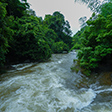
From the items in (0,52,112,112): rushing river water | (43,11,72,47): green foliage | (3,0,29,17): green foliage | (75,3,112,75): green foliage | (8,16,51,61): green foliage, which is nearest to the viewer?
(0,52,112,112): rushing river water

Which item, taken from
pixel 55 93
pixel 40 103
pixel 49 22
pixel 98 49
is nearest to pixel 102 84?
pixel 98 49

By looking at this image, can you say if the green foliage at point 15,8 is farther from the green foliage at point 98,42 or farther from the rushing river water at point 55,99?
the rushing river water at point 55,99

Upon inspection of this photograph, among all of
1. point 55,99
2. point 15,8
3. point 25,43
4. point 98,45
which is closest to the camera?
point 55,99

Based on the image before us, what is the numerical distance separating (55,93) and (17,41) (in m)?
6.99

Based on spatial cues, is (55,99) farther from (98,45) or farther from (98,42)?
(98,42)

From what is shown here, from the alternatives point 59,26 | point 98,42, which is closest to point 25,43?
point 98,42

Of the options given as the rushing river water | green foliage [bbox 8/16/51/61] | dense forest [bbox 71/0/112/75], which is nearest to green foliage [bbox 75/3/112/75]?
dense forest [bbox 71/0/112/75]

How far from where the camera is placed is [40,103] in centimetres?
269

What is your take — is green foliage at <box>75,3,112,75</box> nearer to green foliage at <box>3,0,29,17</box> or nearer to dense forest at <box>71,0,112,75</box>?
dense forest at <box>71,0,112,75</box>

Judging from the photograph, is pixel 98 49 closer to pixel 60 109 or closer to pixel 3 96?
pixel 60 109

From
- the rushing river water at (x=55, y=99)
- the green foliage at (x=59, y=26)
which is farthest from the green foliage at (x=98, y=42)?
the green foliage at (x=59, y=26)

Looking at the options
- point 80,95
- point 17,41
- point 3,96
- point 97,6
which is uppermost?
point 97,6

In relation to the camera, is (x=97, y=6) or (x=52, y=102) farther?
(x=97, y=6)

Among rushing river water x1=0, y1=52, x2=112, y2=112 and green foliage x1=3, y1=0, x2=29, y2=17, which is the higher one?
green foliage x1=3, y1=0, x2=29, y2=17
